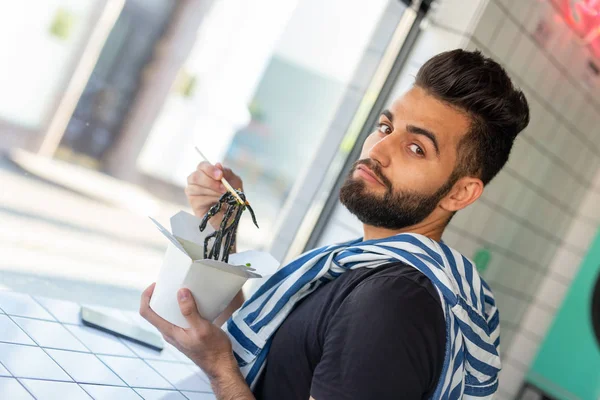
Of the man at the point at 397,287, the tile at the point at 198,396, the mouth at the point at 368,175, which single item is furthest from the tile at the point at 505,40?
the tile at the point at 198,396

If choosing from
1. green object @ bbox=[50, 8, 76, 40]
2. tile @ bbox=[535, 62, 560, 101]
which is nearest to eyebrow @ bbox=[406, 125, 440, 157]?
tile @ bbox=[535, 62, 560, 101]

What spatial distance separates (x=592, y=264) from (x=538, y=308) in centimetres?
41

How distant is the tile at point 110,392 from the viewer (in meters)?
1.25

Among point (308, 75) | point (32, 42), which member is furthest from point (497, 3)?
point (32, 42)

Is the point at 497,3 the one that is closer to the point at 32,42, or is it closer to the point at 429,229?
the point at 429,229

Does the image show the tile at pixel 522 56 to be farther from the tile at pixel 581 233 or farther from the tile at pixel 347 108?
the tile at pixel 581 233

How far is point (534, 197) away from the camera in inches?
128

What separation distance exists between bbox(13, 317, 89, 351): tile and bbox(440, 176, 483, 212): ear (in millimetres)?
876

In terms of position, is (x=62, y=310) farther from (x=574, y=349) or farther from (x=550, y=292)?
(x=574, y=349)

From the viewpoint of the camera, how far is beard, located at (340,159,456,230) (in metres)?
1.46

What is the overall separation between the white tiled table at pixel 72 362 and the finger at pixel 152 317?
0.16 metres

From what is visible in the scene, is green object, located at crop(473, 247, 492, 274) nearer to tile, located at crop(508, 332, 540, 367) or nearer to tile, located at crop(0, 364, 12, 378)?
tile, located at crop(508, 332, 540, 367)

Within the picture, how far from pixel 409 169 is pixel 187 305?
1.89 ft

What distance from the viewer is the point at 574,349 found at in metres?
3.69
